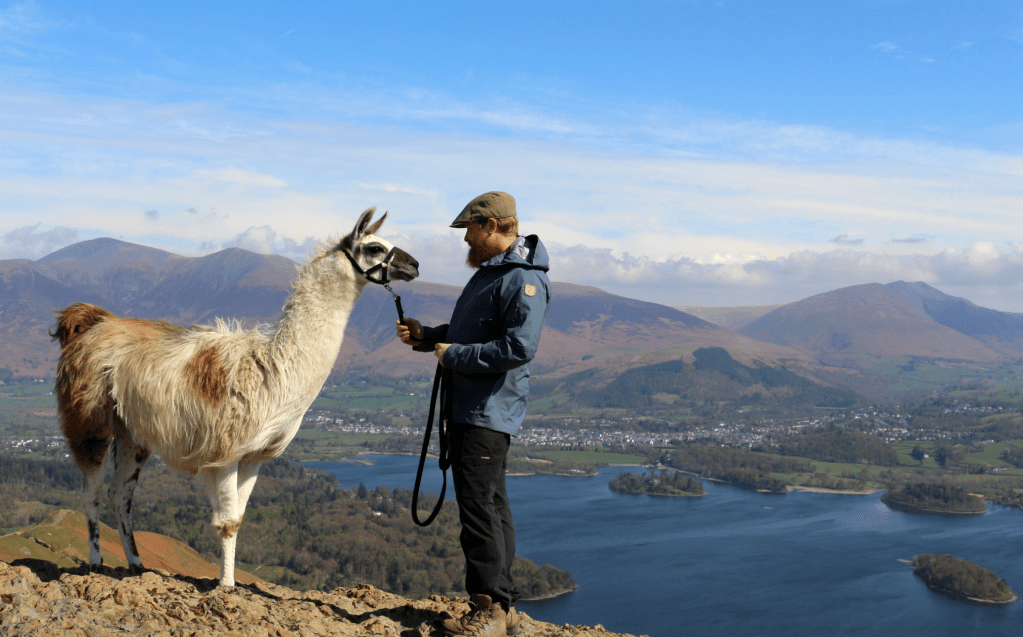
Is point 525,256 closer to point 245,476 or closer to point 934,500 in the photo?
point 245,476

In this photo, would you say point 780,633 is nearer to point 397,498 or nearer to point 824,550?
point 824,550

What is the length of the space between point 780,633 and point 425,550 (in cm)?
2662

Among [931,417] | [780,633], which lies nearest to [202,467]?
[780,633]

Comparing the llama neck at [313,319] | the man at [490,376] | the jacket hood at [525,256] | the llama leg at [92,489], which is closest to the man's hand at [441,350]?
the man at [490,376]

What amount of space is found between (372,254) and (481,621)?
2.16m

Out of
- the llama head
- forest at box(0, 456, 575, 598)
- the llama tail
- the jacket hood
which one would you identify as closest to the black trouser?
the jacket hood

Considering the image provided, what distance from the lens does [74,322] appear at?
4992 mm

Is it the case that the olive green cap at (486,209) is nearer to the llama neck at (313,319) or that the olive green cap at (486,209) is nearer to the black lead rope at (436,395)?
the black lead rope at (436,395)

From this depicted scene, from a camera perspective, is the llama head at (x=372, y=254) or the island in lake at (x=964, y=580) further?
the island in lake at (x=964, y=580)

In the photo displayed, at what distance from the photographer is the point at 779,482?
295ft

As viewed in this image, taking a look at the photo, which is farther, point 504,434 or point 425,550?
point 425,550

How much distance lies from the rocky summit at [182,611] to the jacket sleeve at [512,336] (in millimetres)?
1560

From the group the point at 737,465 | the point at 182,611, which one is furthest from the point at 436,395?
the point at 737,465

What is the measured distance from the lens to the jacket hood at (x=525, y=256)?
3703 millimetres
